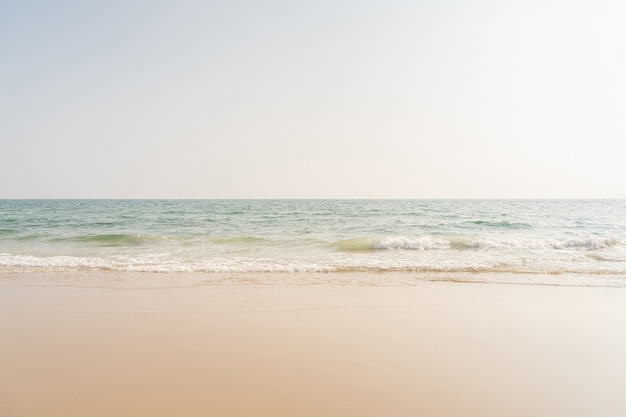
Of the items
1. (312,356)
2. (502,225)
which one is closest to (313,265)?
(312,356)

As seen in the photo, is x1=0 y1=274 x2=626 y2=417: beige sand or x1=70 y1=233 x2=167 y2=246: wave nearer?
x1=0 y1=274 x2=626 y2=417: beige sand

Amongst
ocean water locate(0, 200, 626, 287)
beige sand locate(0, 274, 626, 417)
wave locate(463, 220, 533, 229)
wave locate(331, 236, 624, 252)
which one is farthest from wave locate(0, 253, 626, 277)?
wave locate(463, 220, 533, 229)

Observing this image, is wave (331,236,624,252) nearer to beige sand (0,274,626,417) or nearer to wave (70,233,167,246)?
beige sand (0,274,626,417)

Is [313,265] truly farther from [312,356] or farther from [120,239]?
[120,239]

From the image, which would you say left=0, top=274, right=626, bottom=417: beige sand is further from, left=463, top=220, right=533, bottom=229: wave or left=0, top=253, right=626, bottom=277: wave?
left=463, top=220, right=533, bottom=229: wave

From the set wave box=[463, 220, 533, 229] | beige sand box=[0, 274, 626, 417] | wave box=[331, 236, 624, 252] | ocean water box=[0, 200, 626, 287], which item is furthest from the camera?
wave box=[463, 220, 533, 229]

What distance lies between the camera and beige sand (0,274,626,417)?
3.18 meters

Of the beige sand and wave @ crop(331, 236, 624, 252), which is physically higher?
the beige sand

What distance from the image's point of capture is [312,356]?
13.7 ft

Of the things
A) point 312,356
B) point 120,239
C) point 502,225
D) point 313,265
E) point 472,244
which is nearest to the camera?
point 312,356

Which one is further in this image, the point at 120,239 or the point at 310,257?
the point at 120,239

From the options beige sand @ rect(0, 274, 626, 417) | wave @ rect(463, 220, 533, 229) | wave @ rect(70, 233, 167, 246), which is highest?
wave @ rect(463, 220, 533, 229)

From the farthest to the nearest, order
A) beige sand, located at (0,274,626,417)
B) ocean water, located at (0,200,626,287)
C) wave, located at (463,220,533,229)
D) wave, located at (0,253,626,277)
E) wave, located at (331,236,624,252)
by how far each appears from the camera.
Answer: wave, located at (463,220,533,229)
wave, located at (331,236,624,252)
wave, located at (0,253,626,277)
ocean water, located at (0,200,626,287)
beige sand, located at (0,274,626,417)

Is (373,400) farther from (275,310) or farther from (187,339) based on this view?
(275,310)
